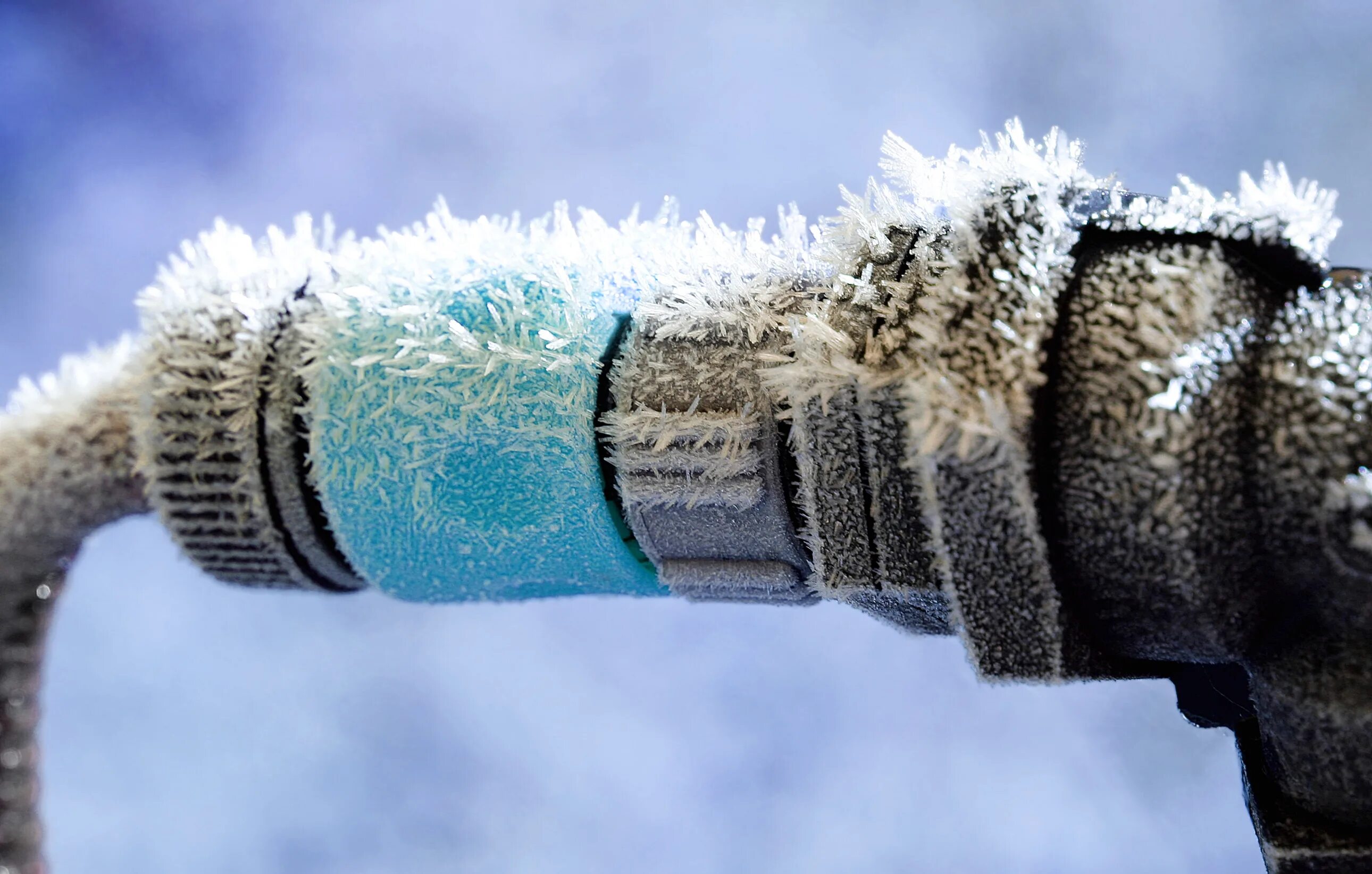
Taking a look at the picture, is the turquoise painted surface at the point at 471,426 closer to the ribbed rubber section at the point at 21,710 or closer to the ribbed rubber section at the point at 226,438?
the ribbed rubber section at the point at 226,438

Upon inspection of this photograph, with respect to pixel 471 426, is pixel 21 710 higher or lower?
lower

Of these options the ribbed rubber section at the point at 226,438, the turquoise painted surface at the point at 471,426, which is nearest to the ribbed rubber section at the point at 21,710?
the ribbed rubber section at the point at 226,438

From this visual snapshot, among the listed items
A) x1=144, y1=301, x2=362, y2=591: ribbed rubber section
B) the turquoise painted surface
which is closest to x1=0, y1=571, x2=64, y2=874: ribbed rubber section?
x1=144, y1=301, x2=362, y2=591: ribbed rubber section

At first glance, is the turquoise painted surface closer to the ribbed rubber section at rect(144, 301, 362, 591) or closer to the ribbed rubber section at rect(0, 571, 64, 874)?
the ribbed rubber section at rect(144, 301, 362, 591)

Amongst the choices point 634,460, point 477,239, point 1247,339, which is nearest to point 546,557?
point 634,460

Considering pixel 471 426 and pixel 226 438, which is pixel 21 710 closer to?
pixel 226 438

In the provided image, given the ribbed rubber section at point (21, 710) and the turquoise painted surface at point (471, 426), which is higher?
the turquoise painted surface at point (471, 426)

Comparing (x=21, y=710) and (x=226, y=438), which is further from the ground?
(x=226, y=438)

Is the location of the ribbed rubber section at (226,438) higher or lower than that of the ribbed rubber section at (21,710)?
higher

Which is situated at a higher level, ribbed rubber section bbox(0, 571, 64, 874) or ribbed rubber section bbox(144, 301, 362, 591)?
ribbed rubber section bbox(144, 301, 362, 591)

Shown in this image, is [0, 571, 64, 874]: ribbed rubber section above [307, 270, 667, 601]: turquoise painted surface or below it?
below

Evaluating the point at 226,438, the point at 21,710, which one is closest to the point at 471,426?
the point at 226,438
